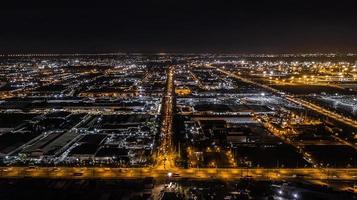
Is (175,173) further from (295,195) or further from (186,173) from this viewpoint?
(295,195)

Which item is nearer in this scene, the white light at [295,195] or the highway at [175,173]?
the white light at [295,195]

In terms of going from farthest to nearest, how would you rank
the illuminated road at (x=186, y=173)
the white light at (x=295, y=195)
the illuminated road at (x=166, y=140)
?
the illuminated road at (x=166, y=140) < the illuminated road at (x=186, y=173) < the white light at (x=295, y=195)

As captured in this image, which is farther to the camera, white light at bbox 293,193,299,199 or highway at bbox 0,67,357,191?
highway at bbox 0,67,357,191

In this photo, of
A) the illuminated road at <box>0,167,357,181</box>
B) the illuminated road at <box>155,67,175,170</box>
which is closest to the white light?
the illuminated road at <box>0,167,357,181</box>

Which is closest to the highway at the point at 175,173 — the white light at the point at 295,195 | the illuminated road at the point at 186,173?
the illuminated road at the point at 186,173

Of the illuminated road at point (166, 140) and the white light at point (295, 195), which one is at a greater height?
the illuminated road at point (166, 140)

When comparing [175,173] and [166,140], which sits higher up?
[166,140]

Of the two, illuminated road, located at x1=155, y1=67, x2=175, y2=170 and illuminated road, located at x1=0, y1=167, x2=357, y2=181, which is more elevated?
illuminated road, located at x1=155, y1=67, x2=175, y2=170

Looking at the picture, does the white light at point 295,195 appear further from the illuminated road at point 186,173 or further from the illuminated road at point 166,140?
the illuminated road at point 166,140

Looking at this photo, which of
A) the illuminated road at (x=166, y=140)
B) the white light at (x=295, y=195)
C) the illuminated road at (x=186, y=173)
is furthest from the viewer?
the illuminated road at (x=166, y=140)

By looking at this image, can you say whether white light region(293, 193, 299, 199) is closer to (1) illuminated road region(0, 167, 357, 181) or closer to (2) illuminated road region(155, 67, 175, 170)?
(1) illuminated road region(0, 167, 357, 181)

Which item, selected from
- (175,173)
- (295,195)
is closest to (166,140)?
(175,173)

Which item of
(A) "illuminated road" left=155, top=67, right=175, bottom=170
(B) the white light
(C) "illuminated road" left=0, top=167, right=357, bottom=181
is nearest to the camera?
(B) the white light
